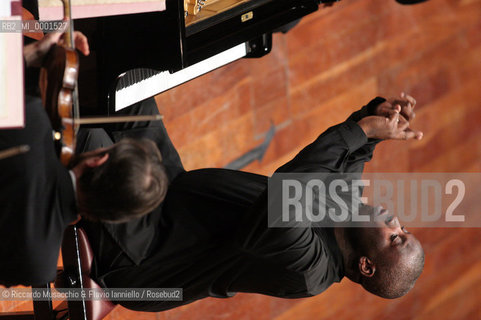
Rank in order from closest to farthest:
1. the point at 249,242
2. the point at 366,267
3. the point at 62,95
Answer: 1. the point at 62,95
2. the point at 249,242
3. the point at 366,267

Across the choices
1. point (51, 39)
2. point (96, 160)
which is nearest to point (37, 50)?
point (51, 39)

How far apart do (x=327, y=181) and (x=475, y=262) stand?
8.39ft

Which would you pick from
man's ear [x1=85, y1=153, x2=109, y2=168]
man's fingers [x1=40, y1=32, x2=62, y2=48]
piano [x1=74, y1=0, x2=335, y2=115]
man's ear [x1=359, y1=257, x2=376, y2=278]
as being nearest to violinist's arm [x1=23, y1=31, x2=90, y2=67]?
man's fingers [x1=40, y1=32, x2=62, y2=48]

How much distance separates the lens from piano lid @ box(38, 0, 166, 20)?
5.62 feet

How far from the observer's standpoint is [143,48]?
187 centimetres

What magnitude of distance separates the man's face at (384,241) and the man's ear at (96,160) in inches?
34.9

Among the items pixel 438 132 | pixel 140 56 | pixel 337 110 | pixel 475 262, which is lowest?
pixel 475 262

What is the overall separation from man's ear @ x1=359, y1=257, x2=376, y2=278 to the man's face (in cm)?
2

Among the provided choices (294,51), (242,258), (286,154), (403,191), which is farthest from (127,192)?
(403,191)

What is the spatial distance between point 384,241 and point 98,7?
112 centimetres

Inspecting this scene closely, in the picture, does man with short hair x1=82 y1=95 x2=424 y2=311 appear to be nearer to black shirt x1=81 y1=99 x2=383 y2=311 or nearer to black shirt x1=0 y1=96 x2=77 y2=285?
black shirt x1=81 y1=99 x2=383 y2=311

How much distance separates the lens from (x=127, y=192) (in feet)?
4.69

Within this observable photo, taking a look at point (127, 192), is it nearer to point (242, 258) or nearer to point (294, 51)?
point (242, 258)

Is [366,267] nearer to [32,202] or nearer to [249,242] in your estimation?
[249,242]
